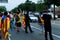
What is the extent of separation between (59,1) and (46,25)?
41.8 meters

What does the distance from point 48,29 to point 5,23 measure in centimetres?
280

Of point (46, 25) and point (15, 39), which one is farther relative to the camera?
point (15, 39)

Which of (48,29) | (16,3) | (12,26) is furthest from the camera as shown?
(16,3)

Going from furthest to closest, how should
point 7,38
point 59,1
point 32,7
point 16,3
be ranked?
point 16,3 → point 32,7 → point 59,1 → point 7,38

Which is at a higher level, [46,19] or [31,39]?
[46,19]


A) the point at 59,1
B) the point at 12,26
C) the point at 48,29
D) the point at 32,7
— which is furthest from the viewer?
the point at 32,7

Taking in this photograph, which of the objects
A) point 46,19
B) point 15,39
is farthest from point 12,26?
point 46,19

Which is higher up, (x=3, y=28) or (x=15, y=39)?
(x=3, y=28)

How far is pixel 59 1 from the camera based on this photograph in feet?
189

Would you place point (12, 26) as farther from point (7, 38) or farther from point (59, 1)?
point (59, 1)

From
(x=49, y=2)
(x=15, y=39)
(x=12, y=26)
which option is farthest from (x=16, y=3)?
(x=15, y=39)

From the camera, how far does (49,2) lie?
59219mm

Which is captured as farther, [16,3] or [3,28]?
[16,3]

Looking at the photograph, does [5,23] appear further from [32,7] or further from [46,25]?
[32,7]
